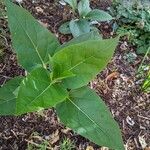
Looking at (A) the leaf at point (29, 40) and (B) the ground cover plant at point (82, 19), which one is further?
(B) the ground cover plant at point (82, 19)

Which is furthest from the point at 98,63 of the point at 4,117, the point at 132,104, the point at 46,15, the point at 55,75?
the point at 46,15

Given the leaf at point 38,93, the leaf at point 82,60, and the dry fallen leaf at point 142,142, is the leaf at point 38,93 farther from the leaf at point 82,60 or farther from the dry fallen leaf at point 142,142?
the dry fallen leaf at point 142,142

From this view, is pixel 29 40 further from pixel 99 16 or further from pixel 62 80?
pixel 99 16

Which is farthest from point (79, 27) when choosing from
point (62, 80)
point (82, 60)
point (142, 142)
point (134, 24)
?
point (82, 60)

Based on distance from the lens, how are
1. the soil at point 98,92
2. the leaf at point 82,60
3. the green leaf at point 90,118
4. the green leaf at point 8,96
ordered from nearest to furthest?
the leaf at point 82,60 → the green leaf at point 90,118 → the green leaf at point 8,96 → the soil at point 98,92

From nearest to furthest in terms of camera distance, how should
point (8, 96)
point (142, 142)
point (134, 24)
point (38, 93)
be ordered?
point (38, 93), point (8, 96), point (142, 142), point (134, 24)

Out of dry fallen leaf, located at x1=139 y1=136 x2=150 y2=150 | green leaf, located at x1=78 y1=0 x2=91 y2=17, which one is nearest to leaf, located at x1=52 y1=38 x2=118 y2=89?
dry fallen leaf, located at x1=139 y1=136 x2=150 y2=150

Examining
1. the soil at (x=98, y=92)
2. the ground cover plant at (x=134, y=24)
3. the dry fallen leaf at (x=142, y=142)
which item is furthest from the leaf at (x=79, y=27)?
the dry fallen leaf at (x=142, y=142)
